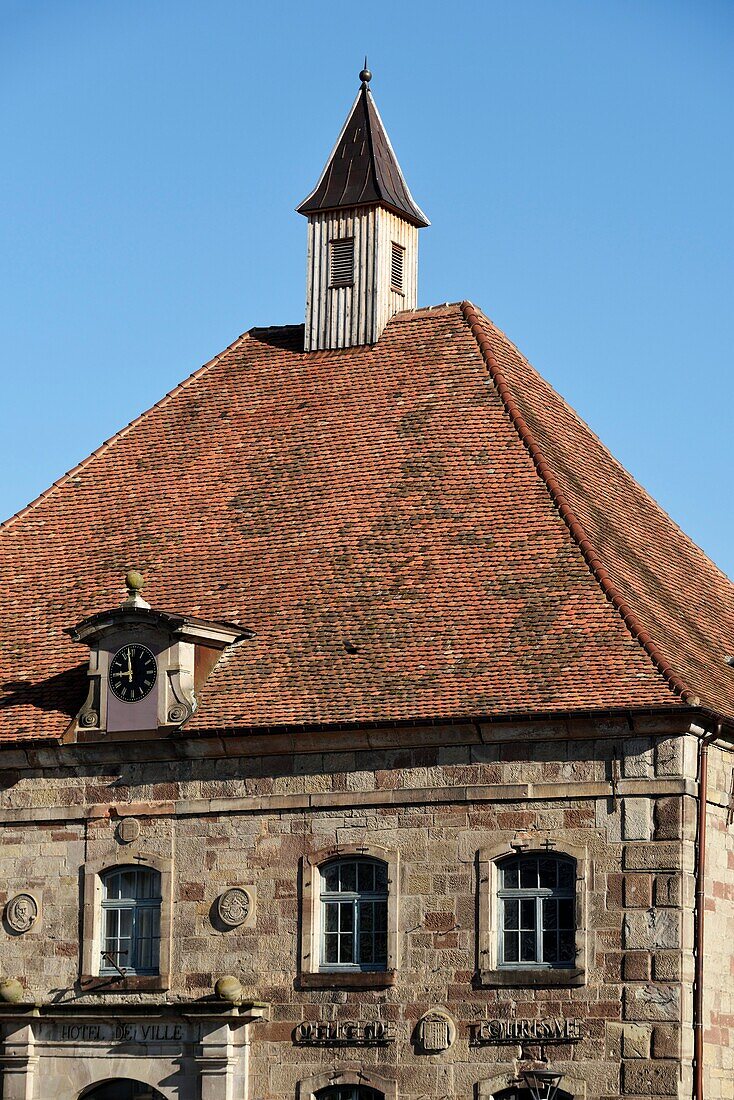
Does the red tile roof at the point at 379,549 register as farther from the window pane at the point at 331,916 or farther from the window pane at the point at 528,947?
the window pane at the point at 528,947

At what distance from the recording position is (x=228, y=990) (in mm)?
31656

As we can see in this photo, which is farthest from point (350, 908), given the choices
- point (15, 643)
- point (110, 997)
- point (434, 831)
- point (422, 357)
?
point (422, 357)

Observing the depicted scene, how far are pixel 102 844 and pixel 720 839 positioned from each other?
8.73 m

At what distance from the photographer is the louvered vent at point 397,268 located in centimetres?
4069

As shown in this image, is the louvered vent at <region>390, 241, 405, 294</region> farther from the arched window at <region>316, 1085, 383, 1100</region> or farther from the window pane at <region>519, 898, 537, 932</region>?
the arched window at <region>316, 1085, 383, 1100</region>

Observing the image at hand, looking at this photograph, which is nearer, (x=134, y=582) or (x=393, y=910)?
(x=393, y=910)

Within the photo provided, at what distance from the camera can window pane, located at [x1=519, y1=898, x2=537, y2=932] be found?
31.1 metres

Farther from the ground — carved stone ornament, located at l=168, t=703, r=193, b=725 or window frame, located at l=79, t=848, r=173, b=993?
carved stone ornament, located at l=168, t=703, r=193, b=725

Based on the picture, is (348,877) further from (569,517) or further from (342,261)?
(342,261)

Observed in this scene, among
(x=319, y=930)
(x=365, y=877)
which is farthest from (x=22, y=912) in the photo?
(x=365, y=877)

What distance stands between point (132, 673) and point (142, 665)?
188 mm

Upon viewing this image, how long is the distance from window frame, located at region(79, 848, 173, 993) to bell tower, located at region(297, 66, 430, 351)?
1044 centimetres

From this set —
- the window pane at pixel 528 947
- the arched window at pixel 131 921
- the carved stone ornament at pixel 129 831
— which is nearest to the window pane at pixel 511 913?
the window pane at pixel 528 947

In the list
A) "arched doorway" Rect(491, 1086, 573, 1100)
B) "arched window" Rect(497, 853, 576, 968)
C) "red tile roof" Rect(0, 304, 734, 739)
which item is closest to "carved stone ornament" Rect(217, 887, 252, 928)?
"red tile roof" Rect(0, 304, 734, 739)
